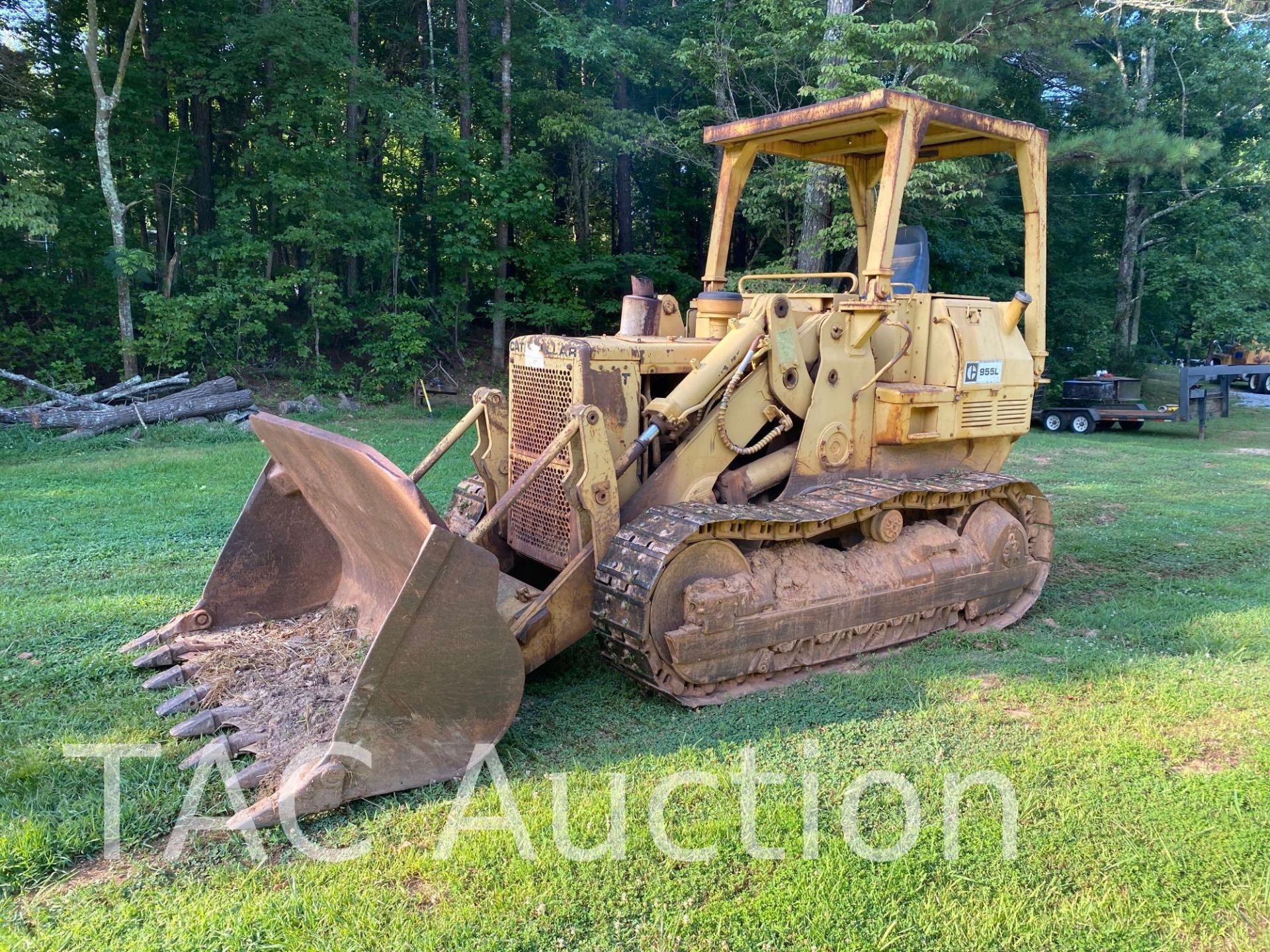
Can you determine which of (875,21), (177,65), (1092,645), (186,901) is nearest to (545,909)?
(186,901)

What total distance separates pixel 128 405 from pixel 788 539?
1168 cm

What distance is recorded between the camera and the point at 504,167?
694 inches

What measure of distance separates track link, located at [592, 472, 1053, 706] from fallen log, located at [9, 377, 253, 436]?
1100 centimetres

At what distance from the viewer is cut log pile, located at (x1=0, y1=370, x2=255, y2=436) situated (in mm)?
12664

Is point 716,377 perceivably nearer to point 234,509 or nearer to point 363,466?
point 363,466

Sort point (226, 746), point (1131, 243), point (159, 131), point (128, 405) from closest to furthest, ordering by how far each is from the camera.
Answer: point (226, 746)
point (128, 405)
point (159, 131)
point (1131, 243)

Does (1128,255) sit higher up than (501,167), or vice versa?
(501,167)

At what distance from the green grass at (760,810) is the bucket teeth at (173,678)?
0.07 metres

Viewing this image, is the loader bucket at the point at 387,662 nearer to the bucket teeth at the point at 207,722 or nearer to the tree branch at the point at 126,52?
the bucket teeth at the point at 207,722

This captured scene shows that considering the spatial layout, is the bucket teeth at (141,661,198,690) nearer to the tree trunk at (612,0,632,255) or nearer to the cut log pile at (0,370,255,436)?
the cut log pile at (0,370,255,436)

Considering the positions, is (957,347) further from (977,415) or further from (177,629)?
(177,629)

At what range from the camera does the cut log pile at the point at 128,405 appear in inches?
499

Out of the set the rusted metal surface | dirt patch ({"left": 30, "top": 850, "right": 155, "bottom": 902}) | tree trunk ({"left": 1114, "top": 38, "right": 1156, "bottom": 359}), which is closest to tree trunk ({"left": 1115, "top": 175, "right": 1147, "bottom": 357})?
tree trunk ({"left": 1114, "top": 38, "right": 1156, "bottom": 359})

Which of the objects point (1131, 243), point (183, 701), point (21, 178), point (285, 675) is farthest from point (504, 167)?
point (183, 701)
